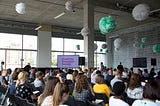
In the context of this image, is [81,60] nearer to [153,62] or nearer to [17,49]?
[153,62]

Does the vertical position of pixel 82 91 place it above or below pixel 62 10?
below

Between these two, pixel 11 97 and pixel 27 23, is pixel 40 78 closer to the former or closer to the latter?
pixel 11 97

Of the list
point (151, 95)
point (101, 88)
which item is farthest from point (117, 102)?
point (101, 88)

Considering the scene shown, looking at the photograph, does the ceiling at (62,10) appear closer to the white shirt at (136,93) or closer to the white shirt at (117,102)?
the white shirt at (136,93)

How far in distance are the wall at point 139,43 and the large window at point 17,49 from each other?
22.3 feet

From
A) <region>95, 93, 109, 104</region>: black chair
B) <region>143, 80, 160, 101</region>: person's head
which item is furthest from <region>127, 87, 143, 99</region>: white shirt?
<region>143, 80, 160, 101</region>: person's head

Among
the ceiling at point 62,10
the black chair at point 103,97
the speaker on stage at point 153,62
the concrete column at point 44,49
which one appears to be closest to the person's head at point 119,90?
the black chair at point 103,97

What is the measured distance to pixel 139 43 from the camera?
17000 millimetres

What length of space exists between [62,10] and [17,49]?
5.20 metres

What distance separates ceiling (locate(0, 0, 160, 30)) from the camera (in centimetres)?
1184

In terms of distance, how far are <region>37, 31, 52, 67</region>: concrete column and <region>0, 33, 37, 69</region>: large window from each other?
0.43 m

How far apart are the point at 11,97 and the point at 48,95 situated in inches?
43.2

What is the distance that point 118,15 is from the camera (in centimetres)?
1437

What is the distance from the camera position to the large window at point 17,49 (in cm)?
1619
